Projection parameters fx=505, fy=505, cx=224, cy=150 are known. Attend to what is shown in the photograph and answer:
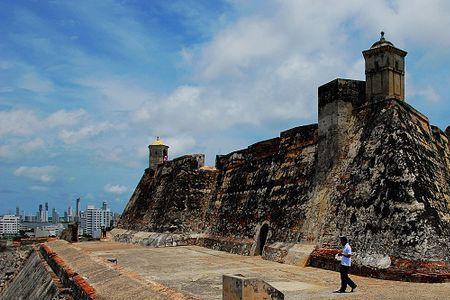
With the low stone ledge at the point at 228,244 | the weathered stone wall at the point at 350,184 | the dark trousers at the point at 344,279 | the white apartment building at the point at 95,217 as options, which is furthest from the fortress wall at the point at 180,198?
the white apartment building at the point at 95,217

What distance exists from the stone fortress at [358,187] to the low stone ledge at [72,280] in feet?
17.1

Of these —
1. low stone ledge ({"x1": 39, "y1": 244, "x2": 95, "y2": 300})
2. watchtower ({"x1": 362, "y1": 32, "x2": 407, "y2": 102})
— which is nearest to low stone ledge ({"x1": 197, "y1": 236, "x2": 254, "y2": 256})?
low stone ledge ({"x1": 39, "y1": 244, "x2": 95, "y2": 300})

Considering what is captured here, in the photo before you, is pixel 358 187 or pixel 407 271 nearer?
pixel 407 271

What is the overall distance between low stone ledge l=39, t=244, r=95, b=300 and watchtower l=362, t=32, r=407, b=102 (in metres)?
8.22

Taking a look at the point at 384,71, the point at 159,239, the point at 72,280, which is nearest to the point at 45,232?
the point at 159,239

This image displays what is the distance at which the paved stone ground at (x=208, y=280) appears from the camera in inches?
319

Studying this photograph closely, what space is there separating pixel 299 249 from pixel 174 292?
5.49 metres

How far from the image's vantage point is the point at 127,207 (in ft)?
101

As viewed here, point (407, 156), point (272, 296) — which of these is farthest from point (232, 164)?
point (272, 296)

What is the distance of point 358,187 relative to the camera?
38.6ft

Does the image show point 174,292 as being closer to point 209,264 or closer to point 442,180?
point 209,264

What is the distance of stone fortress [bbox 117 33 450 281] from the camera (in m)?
10.0

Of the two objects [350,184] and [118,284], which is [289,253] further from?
[118,284]

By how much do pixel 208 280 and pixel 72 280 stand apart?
343 cm
